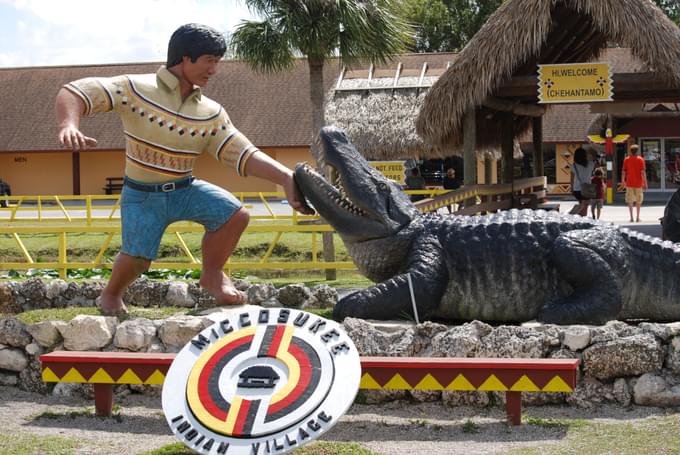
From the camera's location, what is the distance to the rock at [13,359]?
20.1ft

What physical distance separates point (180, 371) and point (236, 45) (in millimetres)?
10604

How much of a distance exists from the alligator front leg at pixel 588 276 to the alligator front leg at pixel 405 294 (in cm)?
67

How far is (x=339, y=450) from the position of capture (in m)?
4.54

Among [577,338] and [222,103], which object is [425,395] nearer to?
[577,338]

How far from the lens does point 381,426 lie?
5137mm

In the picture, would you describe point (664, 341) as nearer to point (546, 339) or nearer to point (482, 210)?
point (546, 339)

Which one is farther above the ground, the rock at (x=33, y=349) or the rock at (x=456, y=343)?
the rock at (x=456, y=343)

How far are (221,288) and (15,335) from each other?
4.26ft

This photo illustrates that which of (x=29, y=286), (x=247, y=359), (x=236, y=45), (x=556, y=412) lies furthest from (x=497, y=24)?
(x=247, y=359)

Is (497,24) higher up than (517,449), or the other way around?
(497,24)

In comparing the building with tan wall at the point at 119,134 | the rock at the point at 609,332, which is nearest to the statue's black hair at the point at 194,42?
the rock at the point at 609,332

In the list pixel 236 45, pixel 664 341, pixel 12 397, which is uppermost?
pixel 236 45

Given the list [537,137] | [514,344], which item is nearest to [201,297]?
[514,344]

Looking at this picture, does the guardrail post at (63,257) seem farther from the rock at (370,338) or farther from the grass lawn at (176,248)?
the rock at (370,338)
